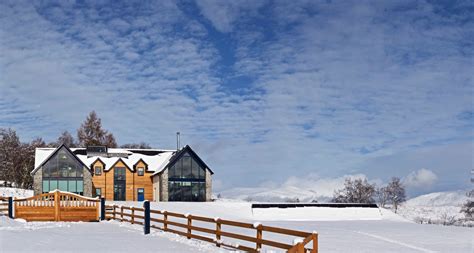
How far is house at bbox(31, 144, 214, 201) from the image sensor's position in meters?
59.5

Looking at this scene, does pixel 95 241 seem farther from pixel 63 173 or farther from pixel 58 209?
pixel 63 173

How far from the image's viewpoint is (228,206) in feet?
165

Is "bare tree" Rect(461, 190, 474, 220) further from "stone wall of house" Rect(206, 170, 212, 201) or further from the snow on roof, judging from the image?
the snow on roof

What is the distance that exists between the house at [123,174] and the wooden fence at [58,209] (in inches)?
1053

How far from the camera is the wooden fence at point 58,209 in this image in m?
32.3

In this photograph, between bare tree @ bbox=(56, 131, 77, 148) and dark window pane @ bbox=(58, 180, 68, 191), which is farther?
bare tree @ bbox=(56, 131, 77, 148)

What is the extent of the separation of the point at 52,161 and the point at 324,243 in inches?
1743

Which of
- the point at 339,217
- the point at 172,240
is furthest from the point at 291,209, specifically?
the point at 172,240

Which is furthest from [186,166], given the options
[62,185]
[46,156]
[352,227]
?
[352,227]

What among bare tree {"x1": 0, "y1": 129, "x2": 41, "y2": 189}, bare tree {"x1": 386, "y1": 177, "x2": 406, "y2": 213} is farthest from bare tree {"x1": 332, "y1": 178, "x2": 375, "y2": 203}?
bare tree {"x1": 0, "y1": 129, "x2": 41, "y2": 189}

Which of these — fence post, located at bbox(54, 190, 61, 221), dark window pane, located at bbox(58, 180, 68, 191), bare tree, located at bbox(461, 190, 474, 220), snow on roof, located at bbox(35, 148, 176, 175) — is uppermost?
snow on roof, located at bbox(35, 148, 176, 175)

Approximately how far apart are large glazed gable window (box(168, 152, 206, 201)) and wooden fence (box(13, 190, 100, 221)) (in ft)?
91.8

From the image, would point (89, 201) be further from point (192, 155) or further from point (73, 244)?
point (192, 155)

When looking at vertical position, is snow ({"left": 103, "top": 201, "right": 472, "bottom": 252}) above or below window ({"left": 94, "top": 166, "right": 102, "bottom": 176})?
below
